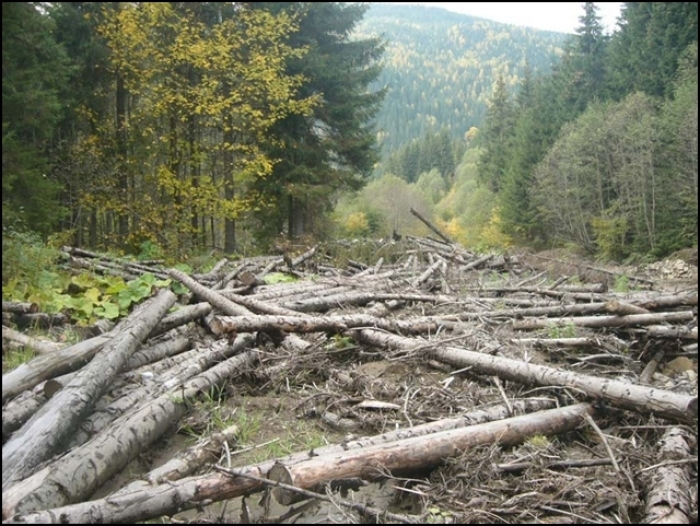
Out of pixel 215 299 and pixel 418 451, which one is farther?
pixel 215 299

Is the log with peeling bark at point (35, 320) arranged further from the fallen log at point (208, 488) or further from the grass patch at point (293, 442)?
the fallen log at point (208, 488)

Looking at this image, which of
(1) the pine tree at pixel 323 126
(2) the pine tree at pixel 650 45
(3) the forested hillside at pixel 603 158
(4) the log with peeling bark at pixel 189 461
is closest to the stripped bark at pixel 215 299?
(4) the log with peeling bark at pixel 189 461

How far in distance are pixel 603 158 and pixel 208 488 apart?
30608 mm

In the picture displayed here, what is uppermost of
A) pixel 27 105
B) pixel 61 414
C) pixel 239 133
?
pixel 27 105

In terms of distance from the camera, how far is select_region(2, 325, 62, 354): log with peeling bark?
5.01 meters

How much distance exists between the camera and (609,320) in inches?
242

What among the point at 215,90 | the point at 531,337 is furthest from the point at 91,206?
the point at 531,337

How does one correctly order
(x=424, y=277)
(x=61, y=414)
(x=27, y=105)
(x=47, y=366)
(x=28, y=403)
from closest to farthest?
(x=61, y=414)
(x=28, y=403)
(x=47, y=366)
(x=27, y=105)
(x=424, y=277)

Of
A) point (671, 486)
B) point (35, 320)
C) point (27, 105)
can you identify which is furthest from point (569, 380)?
point (27, 105)

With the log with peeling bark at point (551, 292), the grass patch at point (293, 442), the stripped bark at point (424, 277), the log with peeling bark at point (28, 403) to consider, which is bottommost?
the stripped bark at point (424, 277)

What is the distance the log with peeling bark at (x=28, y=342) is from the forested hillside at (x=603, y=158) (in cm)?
1665

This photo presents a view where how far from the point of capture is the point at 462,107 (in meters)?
181

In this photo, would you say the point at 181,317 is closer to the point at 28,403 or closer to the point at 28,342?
the point at 28,342

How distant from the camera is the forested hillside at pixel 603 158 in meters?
24.5
